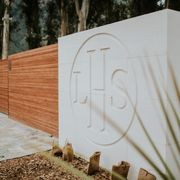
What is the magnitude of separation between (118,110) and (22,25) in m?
21.2

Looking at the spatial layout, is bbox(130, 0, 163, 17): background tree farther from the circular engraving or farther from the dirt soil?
the dirt soil

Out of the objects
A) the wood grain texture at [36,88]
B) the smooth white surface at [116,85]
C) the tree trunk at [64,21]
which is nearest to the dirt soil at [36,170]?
the smooth white surface at [116,85]

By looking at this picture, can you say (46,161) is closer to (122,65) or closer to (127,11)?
(122,65)

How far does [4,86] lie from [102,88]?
6.39 metres

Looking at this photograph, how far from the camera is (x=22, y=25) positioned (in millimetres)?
23438

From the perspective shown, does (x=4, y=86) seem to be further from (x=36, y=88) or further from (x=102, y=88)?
(x=102, y=88)

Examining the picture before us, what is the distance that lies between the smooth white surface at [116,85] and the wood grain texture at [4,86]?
15.9ft

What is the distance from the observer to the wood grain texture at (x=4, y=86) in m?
9.49

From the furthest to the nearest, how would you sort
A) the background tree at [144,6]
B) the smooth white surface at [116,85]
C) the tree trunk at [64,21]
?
the tree trunk at [64,21] < the background tree at [144,6] < the smooth white surface at [116,85]

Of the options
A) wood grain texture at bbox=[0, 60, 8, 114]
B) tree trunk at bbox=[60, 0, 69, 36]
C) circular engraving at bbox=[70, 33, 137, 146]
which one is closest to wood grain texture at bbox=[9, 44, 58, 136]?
wood grain texture at bbox=[0, 60, 8, 114]

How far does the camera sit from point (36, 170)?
406 centimetres

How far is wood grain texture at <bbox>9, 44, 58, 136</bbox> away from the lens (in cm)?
623

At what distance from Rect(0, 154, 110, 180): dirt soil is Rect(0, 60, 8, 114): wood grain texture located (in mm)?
5220

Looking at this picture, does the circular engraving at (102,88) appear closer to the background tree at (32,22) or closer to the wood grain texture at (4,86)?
the wood grain texture at (4,86)
